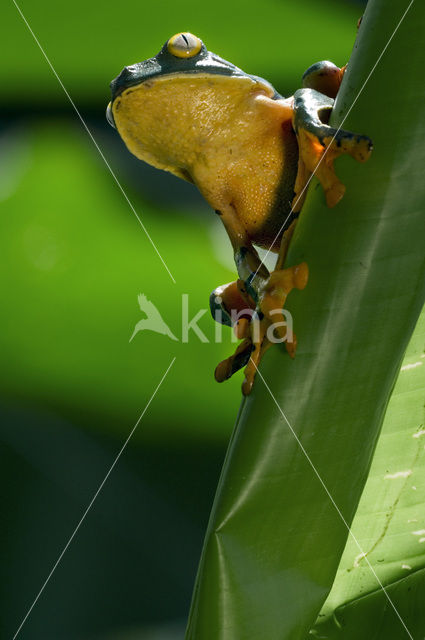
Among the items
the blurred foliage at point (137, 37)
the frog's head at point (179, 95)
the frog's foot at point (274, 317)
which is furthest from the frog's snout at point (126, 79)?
the blurred foliage at point (137, 37)

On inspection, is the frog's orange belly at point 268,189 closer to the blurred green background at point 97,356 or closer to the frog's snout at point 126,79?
the frog's snout at point 126,79

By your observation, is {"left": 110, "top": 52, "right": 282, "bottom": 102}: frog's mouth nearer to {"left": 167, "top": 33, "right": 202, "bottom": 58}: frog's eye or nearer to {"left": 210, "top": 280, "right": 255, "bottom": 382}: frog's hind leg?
{"left": 167, "top": 33, "right": 202, "bottom": 58}: frog's eye

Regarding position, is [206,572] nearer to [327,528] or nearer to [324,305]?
[327,528]

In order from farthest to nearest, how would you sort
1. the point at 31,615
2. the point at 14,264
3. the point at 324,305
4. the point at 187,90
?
1. the point at 14,264
2. the point at 31,615
3. the point at 187,90
4. the point at 324,305

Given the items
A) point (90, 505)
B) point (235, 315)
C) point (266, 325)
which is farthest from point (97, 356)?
point (266, 325)

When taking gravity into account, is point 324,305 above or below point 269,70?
above

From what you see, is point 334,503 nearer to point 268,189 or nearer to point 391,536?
point 391,536

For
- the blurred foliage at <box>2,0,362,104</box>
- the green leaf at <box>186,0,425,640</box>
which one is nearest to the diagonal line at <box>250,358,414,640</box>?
the green leaf at <box>186,0,425,640</box>

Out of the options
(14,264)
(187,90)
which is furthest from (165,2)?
(187,90)
